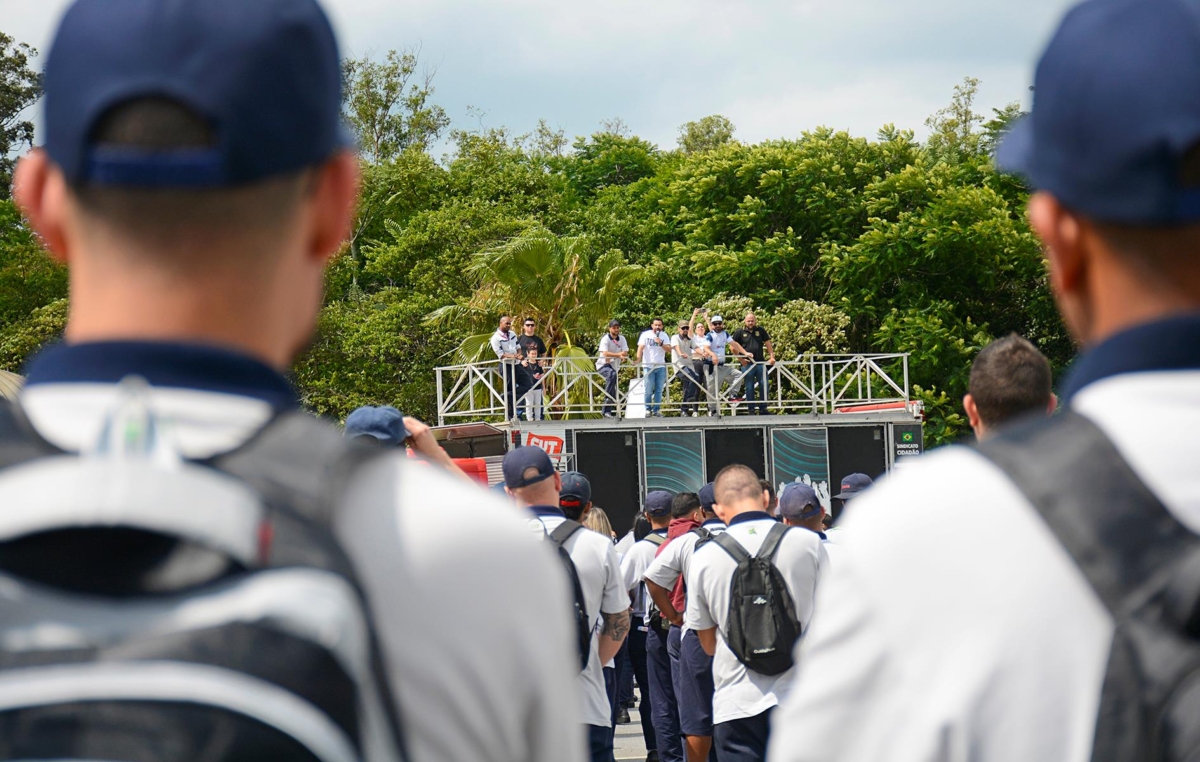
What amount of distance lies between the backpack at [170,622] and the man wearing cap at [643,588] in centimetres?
773

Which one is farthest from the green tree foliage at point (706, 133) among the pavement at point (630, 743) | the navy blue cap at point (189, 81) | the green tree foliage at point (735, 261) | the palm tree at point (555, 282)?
the navy blue cap at point (189, 81)

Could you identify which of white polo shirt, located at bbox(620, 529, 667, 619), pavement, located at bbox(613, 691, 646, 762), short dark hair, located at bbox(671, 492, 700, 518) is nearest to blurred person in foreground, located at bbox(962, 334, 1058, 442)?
short dark hair, located at bbox(671, 492, 700, 518)

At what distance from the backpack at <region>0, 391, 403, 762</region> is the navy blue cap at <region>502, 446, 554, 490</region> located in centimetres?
520

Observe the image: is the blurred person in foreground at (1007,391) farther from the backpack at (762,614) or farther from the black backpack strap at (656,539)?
the black backpack strap at (656,539)

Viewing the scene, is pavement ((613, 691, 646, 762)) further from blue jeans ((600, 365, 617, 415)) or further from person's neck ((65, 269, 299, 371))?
person's neck ((65, 269, 299, 371))

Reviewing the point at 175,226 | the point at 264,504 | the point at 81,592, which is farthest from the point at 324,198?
the point at 81,592

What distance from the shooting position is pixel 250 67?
47.9 inches

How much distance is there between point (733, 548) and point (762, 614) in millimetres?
358


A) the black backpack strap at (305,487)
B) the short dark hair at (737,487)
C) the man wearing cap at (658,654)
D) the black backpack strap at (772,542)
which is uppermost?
the black backpack strap at (305,487)

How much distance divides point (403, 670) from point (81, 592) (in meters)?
0.26

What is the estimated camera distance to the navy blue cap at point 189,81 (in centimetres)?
120

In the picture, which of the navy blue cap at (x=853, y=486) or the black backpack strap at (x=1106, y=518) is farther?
the navy blue cap at (x=853, y=486)

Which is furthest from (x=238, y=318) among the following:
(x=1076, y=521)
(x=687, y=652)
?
(x=687, y=652)

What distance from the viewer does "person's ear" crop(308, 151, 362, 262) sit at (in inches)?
51.9
